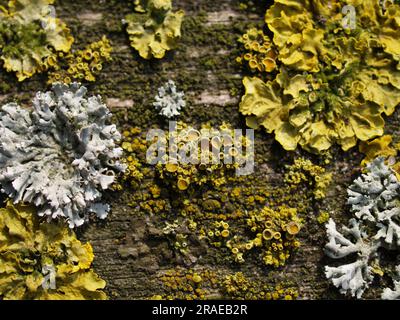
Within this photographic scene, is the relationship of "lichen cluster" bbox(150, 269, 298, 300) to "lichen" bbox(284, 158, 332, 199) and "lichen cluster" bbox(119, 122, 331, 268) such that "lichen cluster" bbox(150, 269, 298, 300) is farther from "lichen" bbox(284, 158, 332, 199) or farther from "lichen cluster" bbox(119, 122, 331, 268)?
"lichen" bbox(284, 158, 332, 199)

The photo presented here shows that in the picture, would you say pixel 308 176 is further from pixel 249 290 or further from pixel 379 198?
pixel 249 290

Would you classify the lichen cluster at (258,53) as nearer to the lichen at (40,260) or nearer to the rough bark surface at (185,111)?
the rough bark surface at (185,111)

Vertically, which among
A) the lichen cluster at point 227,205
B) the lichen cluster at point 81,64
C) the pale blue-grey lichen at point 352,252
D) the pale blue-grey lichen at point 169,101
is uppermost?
the lichen cluster at point 81,64

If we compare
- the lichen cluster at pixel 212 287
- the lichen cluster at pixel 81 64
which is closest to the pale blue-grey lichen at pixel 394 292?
the lichen cluster at pixel 212 287

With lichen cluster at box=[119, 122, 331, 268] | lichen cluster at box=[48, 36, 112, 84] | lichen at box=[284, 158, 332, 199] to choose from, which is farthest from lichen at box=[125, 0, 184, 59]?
lichen at box=[284, 158, 332, 199]

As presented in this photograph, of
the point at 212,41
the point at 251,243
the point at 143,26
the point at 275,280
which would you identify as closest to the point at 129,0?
the point at 143,26

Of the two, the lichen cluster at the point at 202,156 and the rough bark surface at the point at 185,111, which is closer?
the lichen cluster at the point at 202,156

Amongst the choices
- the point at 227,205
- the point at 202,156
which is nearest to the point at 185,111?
the point at 202,156

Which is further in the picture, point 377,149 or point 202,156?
point 377,149
